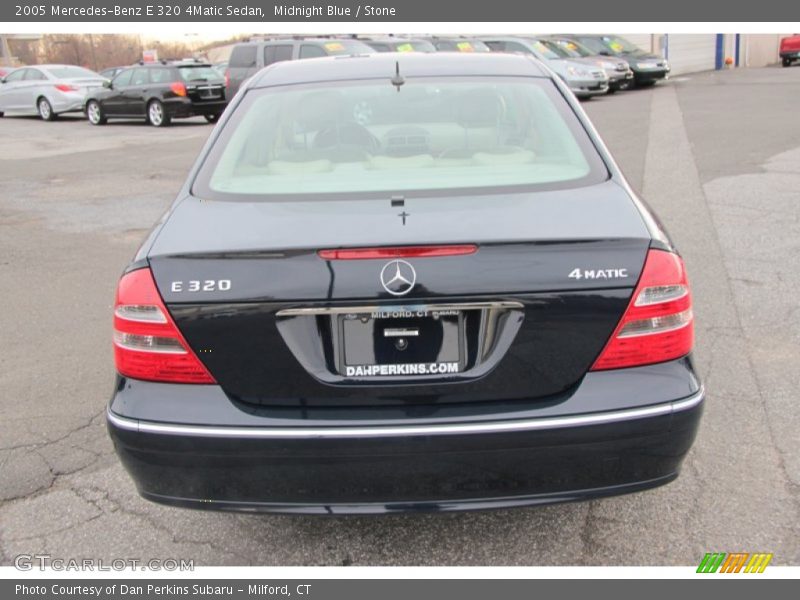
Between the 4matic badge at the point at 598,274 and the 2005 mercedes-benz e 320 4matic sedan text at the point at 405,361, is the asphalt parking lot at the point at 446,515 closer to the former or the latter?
the 2005 mercedes-benz e 320 4matic sedan text at the point at 405,361

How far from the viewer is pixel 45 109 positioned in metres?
23.7

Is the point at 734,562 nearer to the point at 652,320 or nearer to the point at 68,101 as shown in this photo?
the point at 652,320

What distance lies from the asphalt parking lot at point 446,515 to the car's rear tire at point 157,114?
10.7 m

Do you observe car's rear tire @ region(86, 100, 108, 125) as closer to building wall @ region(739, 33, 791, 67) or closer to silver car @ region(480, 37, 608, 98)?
silver car @ region(480, 37, 608, 98)

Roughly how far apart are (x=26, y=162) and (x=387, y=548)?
1342cm

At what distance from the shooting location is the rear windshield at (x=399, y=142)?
9.86 ft

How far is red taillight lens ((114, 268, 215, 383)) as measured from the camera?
252 cm

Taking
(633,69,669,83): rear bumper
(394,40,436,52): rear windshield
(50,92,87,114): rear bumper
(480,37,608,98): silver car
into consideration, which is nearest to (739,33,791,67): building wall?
(633,69,669,83): rear bumper

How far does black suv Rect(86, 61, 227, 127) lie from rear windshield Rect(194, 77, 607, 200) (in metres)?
17.2

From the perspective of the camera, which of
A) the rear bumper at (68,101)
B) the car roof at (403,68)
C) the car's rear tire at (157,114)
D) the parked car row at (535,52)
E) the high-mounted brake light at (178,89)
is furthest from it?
the rear bumper at (68,101)

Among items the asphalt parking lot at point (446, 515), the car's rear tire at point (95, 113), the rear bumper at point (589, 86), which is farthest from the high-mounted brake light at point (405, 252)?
the car's rear tire at point (95, 113)
